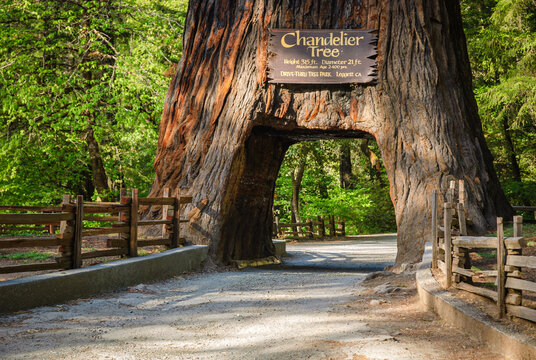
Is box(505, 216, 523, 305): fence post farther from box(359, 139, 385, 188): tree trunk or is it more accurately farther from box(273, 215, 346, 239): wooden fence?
box(273, 215, 346, 239): wooden fence

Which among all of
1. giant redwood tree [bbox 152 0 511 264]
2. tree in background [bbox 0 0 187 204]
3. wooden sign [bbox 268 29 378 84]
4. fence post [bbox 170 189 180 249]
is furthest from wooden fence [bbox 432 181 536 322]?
tree in background [bbox 0 0 187 204]

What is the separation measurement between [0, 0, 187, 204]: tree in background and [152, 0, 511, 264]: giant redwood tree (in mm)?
3930

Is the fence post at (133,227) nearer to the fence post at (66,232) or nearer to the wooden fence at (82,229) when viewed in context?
the wooden fence at (82,229)

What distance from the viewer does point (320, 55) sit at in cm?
1303

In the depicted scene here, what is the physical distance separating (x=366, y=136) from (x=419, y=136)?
2595 millimetres

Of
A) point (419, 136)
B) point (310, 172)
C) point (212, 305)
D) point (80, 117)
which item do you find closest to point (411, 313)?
point (212, 305)

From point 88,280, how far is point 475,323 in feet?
17.3

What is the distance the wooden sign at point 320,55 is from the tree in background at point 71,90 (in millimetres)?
5404

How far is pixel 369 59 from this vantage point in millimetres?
12820

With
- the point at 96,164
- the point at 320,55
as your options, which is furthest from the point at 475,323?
the point at 96,164

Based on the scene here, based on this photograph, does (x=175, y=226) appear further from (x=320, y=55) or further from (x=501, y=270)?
(x=501, y=270)

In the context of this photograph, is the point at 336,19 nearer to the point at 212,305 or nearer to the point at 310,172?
the point at 212,305

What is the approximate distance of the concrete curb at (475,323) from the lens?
13.6 feet

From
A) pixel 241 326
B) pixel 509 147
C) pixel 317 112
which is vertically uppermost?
pixel 509 147
